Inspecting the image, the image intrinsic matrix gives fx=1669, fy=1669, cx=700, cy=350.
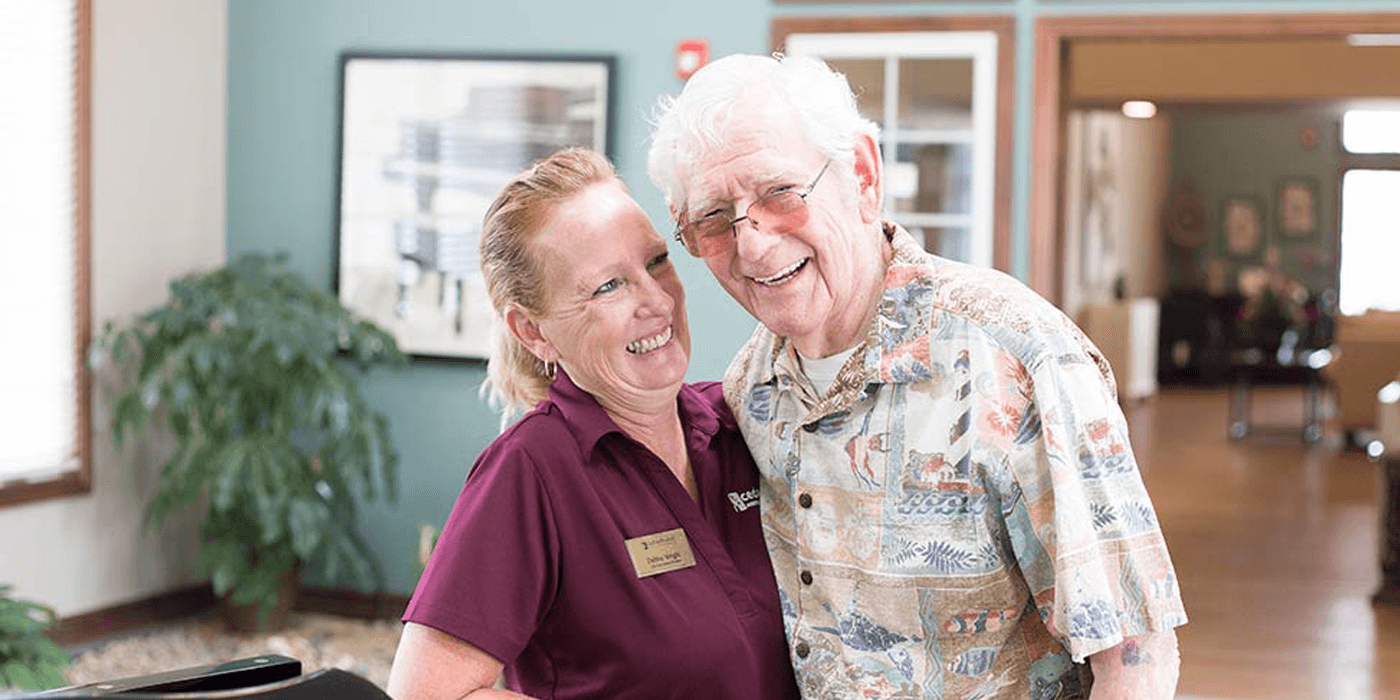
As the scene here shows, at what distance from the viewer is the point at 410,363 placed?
6.40 meters

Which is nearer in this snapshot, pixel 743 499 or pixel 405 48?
pixel 743 499

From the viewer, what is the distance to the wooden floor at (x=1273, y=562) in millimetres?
5637

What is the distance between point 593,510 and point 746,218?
37 centimetres

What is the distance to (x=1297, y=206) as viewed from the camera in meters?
18.1

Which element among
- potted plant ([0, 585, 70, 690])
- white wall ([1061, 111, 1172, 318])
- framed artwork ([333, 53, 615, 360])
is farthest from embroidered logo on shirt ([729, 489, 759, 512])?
white wall ([1061, 111, 1172, 318])

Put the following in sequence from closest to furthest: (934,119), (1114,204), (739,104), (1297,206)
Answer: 1. (739,104)
2. (934,119)
3. (1114,204)
4. (1297,206)

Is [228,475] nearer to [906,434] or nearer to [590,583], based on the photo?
[590,583]

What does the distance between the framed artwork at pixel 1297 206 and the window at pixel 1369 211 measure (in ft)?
1.83

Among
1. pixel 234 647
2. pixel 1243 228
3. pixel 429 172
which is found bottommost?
pixel 234 647

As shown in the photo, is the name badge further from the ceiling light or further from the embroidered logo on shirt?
the ceiling light

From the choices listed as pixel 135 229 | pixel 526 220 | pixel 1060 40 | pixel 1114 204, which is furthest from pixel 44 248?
pixel 1114 204

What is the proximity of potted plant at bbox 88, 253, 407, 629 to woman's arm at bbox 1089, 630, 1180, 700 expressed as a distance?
4.38m

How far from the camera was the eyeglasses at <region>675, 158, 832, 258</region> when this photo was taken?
70.7 inches

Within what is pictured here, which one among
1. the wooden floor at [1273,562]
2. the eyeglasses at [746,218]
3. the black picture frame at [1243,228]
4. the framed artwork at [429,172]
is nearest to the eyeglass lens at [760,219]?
the eyeglasses at [746,218]
